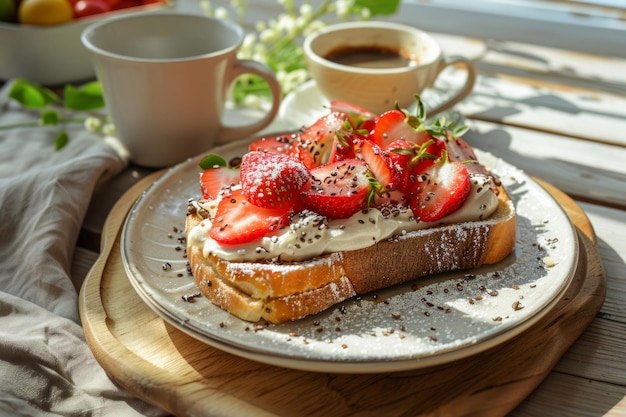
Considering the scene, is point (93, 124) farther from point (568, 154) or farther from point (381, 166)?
point (568, 154)

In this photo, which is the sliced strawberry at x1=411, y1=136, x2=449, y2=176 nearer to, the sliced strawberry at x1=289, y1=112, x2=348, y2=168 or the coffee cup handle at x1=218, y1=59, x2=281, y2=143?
the sliced strawberry at x1=289, y1=112, x2=348, y2=168

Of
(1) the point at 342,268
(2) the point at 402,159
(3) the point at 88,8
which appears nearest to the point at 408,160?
(2) the point at 402,159

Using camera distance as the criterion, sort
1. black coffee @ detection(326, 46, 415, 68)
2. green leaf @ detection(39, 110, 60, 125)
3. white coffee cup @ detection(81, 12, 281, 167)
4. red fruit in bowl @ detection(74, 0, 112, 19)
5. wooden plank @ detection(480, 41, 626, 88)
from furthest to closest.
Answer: wooden plank @ detection(480, 41, 626, 88) < red fruit in bowl @ detection(74, 0, 112, 19) < black coffee @ detection(326, 46, 415, 68) < green leaf @ detection(39, 110, 60, 125) < white coffee cup @ detection(81, 12, 281, 167)

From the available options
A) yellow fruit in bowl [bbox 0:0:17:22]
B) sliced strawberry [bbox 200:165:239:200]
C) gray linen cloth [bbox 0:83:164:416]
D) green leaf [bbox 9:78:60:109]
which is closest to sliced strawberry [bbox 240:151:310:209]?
sliced strawberry [bbox 200:165:239:200]

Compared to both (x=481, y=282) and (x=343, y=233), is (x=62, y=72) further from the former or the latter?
(x=481, y=282)

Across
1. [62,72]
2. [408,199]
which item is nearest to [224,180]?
[408,199]

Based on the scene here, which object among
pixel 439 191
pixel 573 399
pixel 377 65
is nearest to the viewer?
pixel 573 399
